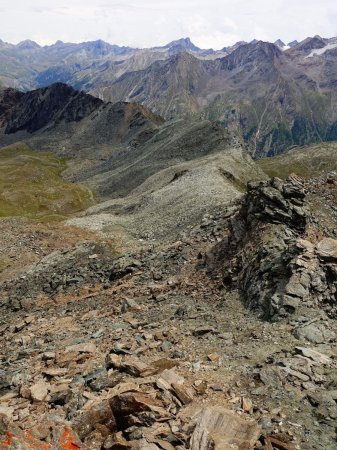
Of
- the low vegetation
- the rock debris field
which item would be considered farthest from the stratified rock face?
the low vegetation

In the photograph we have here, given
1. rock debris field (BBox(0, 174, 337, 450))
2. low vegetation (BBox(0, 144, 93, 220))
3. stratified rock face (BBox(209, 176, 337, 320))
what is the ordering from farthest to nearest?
low vegetation (BBox(0, 144, 93, 220)), stratified rock face (BBox(209, 176, 337, 320)), rock debris field (BBox(0, 174, 337, 450))

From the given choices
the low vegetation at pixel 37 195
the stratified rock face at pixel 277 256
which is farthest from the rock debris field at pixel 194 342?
the low vegetation at pixel 37 195

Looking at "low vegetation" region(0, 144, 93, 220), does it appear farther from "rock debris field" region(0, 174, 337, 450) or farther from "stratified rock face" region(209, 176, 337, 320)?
"stratified rock face" region(209, 176, 337, 320)

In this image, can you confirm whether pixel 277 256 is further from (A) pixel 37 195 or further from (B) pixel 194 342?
(A) pixel 37 195

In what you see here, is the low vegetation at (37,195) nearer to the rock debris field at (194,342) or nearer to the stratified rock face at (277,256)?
the rock debris field at (194,342)

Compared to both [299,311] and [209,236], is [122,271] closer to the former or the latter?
[209,236]

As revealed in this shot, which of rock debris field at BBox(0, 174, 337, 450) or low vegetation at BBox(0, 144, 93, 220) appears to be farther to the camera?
low vegetation at BBox(0, 144, 93, 220)

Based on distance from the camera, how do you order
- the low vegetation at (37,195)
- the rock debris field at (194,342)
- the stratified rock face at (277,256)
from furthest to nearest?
the low vegetation at (37,195) → the stratified rock face at (277,256) → the rock debris field at (194,342)

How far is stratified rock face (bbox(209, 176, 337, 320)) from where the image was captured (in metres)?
24.8

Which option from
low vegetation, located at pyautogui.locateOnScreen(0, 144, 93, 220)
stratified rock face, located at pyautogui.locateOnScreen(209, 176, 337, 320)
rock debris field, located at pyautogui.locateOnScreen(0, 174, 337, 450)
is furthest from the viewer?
low vegetation, located at pyautogui.locateOnScreen(0, 144, 93, 220)

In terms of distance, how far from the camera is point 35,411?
1780cm

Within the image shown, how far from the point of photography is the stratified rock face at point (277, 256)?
24781mm

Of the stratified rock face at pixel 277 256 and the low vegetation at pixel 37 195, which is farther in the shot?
the low vegetation at pixel 37 195

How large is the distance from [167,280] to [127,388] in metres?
17.3
